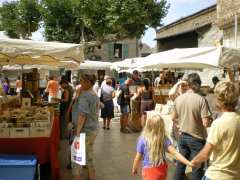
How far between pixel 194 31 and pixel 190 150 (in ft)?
74.1

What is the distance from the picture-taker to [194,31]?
28.3 meters

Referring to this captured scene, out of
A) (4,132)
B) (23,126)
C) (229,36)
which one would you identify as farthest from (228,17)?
(4,132)

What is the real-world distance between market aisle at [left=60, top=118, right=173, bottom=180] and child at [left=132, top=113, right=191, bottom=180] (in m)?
3.18

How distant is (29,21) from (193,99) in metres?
40.0

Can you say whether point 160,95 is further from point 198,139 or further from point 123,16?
point 123,16

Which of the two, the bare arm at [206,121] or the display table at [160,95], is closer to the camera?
the bare arm at [206,121]

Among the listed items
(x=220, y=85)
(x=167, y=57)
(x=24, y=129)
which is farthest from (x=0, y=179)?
(x=167, y=57)

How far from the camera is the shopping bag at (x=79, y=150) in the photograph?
6.27 m

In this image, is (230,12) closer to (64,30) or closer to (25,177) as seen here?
(25,177)

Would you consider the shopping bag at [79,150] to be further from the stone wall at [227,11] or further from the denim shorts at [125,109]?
the stone wall at [227,11]

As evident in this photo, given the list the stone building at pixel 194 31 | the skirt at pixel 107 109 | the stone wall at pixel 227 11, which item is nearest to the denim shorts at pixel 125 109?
the skirt at pixel 107 109

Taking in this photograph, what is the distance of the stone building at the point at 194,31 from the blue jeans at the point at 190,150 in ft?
55.5

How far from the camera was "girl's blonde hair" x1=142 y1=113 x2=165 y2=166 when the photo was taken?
489cm

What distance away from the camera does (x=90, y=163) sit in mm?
7340
